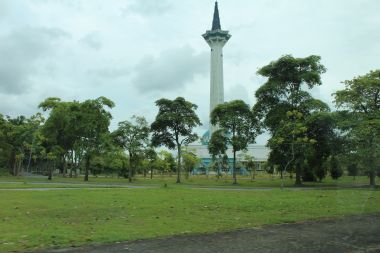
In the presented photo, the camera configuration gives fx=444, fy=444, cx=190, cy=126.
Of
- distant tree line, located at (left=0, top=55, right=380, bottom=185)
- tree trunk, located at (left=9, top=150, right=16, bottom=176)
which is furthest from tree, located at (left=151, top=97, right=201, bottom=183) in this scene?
tree trunk, located at (left=9, top=150, right=16, bottom=176)

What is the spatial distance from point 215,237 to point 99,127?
50762mm

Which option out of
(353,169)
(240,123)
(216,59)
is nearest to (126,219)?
(353,169)

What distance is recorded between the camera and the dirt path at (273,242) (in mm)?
8680

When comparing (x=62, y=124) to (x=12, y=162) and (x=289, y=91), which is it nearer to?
(x=12, y=162)

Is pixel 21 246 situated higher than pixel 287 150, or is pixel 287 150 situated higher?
pixel 287 150

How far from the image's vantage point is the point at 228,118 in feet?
174

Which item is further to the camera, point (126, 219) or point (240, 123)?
point (240, 123)

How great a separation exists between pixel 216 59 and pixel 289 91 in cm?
6558

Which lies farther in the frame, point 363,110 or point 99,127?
point 99,127

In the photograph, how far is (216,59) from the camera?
113 m

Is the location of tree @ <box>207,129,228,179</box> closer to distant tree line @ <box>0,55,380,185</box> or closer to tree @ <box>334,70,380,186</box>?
distant tree line @ <box>0,55,380,185</box>

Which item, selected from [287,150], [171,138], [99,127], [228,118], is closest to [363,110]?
[287,150]

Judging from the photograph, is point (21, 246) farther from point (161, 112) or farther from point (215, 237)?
point (161, 112)

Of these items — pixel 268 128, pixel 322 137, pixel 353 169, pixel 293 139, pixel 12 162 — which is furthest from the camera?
pixel 12 162
